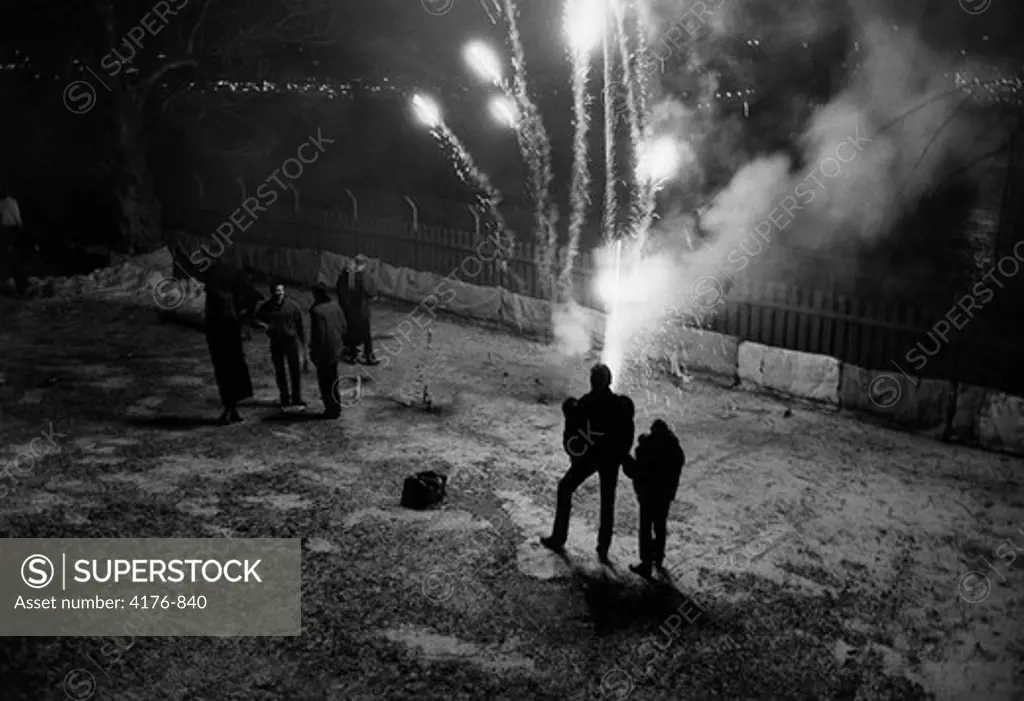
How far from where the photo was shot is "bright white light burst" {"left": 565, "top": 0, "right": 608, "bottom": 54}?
20.0 metres

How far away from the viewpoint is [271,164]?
26125mm

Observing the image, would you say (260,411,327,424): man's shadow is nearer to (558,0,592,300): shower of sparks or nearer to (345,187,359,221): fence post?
(558,0,592,300): shower of sparks

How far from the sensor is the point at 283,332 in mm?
11648

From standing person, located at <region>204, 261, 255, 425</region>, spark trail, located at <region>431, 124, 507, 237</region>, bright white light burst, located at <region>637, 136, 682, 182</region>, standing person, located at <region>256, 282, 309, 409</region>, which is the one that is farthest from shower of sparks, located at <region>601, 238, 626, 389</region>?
spark trail, located at <region>431, 124, 507, 237</region>

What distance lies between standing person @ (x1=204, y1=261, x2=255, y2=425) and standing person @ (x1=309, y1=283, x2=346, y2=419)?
1.01 meters

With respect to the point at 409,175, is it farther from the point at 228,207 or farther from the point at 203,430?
the point at 203,430

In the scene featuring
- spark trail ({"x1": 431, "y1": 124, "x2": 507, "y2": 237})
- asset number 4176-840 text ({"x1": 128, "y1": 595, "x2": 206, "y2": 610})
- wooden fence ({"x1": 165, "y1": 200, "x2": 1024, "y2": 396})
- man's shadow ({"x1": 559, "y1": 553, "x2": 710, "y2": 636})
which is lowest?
asset number 4176-840 text ({"x1": 128, "y1": 595, "x2": 206, "y2": 610})

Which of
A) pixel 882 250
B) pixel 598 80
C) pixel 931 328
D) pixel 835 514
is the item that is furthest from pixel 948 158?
pixel 598 80

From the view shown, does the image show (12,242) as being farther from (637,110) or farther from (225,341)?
(637,110)

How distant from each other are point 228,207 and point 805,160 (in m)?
16.1

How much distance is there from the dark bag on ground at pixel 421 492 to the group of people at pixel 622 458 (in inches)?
69.3

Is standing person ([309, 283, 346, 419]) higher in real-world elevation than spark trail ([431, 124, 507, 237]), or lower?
lower

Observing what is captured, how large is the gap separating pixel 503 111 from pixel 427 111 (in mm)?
2466

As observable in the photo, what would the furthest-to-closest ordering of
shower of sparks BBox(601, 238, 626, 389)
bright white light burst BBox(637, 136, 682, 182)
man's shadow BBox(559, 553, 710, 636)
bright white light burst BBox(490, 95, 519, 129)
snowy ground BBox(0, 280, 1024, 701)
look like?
bright white light burst BBox(490, 95, 519, 129) → bright white light burst BBox(637, 136, 682, 182) → shower of sparks BBox(601, 238, 626, 389) → man's shadow BBox(559, 553, 710, 636) → snowy ground BBox(0, 280, 1024, 701)
